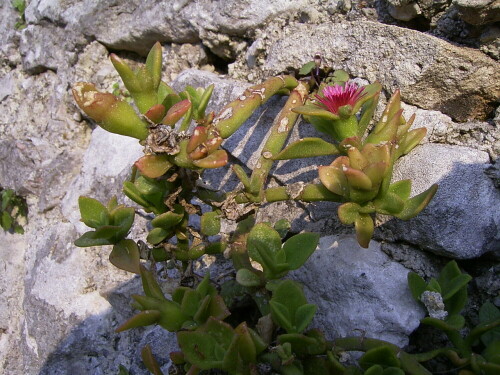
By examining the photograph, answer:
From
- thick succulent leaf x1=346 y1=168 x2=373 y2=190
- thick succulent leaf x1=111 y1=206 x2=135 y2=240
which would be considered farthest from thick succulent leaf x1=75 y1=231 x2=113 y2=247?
thick succulent leaf x1=346 y1=168 x2=373 y2=190

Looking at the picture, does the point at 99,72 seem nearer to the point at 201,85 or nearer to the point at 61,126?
the point at 61,126

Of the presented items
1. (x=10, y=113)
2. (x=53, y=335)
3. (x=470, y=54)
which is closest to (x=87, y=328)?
(x=53, y=335)

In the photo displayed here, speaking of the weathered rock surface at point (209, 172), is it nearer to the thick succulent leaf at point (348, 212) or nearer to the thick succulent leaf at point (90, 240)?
the thick succulent leaf at point (348, 212)

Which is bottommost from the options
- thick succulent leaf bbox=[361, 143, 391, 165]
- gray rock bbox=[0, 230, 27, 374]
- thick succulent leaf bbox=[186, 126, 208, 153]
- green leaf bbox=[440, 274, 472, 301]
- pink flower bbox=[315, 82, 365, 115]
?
gray rock bbox=[0, 230, 27, 374]

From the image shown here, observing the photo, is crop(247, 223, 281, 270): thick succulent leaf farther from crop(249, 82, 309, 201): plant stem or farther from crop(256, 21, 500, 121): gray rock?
crop(256, 21, 500, 121): gray rock

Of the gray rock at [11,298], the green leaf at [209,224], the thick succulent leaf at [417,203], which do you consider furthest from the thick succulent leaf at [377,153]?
the gray rock at [11,298]

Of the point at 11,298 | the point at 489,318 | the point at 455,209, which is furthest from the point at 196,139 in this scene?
the point at 11,298
